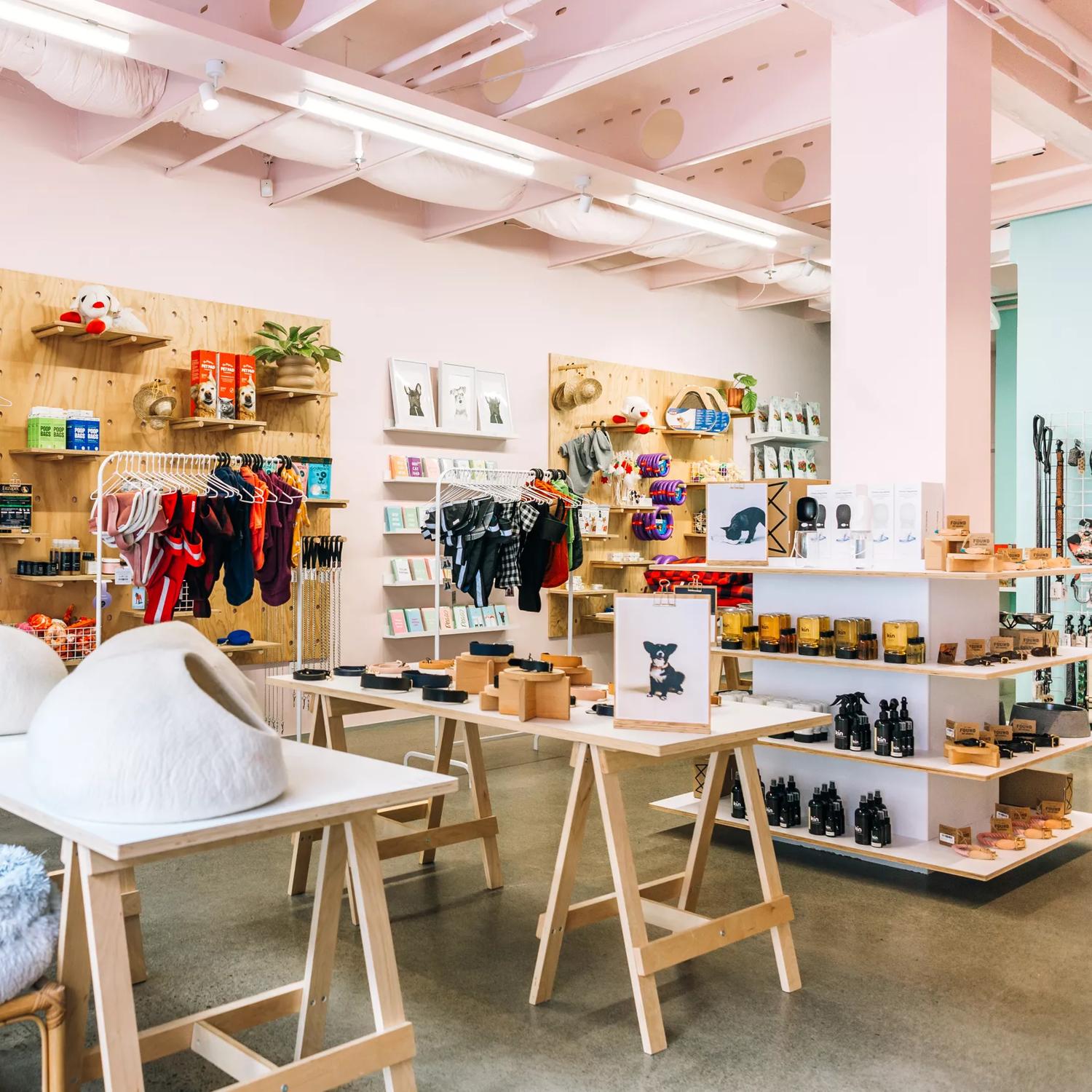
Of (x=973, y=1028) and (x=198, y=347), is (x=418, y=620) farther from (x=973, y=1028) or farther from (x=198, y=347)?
(x=973, y=1028)

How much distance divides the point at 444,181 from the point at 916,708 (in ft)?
13.3

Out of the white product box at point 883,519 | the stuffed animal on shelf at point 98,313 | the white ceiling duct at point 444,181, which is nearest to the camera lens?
the white product box at point 883,519

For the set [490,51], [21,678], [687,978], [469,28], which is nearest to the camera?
[21,678]

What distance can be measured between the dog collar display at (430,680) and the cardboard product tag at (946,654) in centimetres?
206

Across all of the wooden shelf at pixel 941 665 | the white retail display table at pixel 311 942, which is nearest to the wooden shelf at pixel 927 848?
the wooden shelf at pixel 941 665

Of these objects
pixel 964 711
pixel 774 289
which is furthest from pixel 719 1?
pixel 774 289

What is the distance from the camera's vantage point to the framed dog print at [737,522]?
5.01 m

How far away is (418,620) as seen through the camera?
26.9ft

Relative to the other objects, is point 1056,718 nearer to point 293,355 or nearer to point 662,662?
point 662,662

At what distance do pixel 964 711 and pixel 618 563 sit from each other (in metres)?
4.70

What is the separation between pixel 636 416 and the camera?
946cm

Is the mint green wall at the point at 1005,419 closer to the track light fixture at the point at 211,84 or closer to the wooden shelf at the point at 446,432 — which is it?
the wooden shelf at the point at 446,432

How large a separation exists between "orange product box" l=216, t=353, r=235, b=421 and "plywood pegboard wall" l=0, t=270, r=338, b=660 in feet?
0.97

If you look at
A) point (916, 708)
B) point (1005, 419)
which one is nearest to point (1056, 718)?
point (916, 708)
